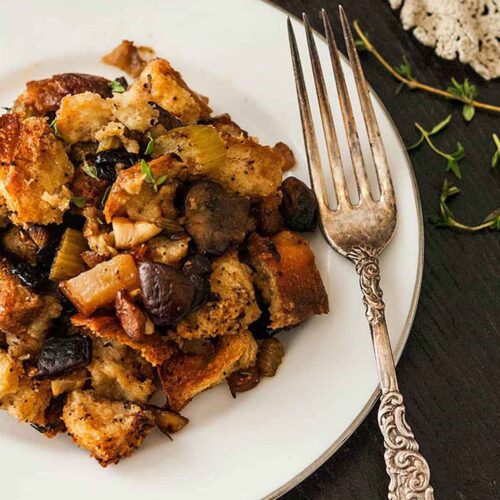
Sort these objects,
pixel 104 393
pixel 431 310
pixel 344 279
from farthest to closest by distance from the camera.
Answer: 1. pixel 431 310
2. pixel 344 279
3. pixel 104 393

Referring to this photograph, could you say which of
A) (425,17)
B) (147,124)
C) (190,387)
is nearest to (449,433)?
(190,387)

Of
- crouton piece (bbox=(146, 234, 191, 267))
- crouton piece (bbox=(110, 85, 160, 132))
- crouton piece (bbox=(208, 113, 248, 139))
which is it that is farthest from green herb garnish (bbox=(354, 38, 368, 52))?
crouton piece (bbox=(146, 234, 191, 267))

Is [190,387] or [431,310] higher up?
[190,387]

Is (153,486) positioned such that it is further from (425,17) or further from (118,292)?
(425,17)

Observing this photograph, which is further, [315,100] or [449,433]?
[315,100]

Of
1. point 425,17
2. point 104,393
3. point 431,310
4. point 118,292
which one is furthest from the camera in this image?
point 425,17

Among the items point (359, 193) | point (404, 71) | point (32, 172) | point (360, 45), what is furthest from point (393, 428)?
point (360, 45)
